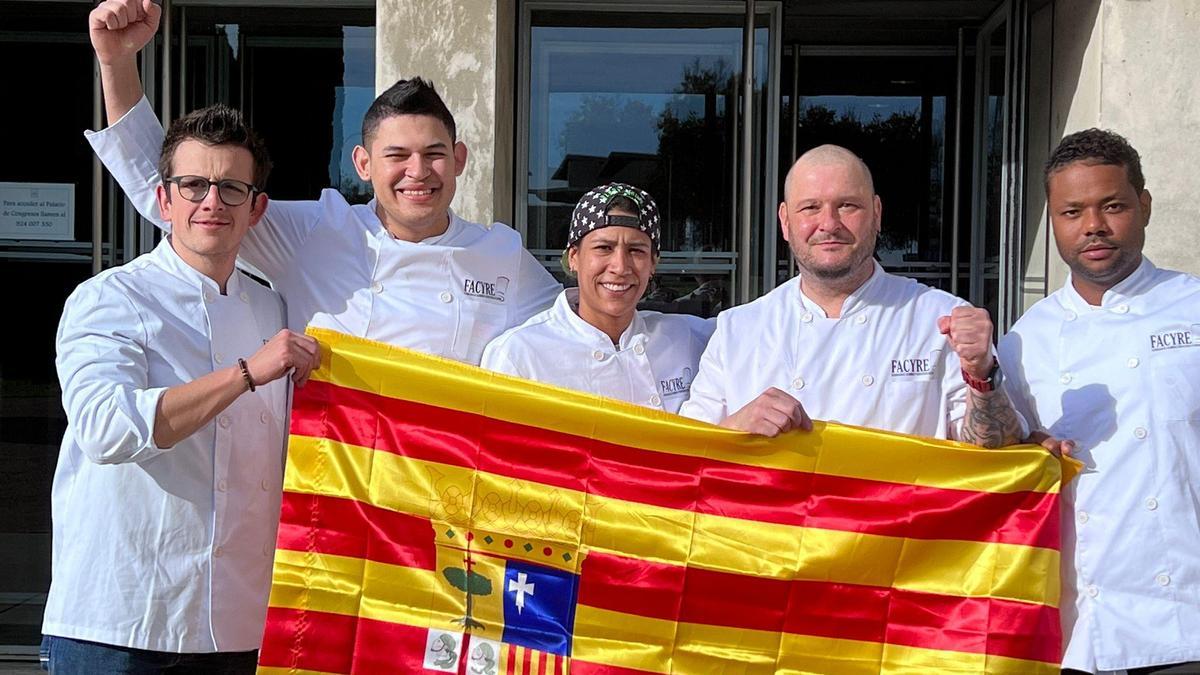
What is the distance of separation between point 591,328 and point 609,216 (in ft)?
1.13

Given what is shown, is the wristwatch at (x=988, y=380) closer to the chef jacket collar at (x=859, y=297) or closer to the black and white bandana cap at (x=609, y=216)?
the chef jacket collar at (x=859, y=297)

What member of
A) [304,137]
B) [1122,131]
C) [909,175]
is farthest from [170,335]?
[909,175]

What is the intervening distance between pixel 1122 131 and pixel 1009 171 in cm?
213

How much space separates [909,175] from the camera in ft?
A: 30.6

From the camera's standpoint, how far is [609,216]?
3512 millimetres

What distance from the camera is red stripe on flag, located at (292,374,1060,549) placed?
127 inches

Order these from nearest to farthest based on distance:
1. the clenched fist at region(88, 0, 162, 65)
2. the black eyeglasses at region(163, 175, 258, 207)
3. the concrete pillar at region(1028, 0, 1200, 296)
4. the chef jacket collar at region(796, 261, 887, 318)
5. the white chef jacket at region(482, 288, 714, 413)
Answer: the black eyeglasses at region(163, 175, 258, 207) → the clenched fist at region(88, 0, 162, 65) → the chef jacket collar at region(796, 261, 887, 318) → the white chef jacket at region(482, 288, 714, 413) → the concrete pillar at region(1028, 0, 1200, 296)

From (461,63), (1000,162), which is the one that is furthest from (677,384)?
(1000,162)

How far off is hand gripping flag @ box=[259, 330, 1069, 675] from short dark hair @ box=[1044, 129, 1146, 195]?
82cm

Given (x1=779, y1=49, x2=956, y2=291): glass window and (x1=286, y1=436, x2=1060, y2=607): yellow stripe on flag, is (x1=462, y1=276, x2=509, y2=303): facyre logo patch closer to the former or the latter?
(x1=286, y1=436, x2=1060, y2=607): yellow stripe on flag

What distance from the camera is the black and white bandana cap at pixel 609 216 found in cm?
352

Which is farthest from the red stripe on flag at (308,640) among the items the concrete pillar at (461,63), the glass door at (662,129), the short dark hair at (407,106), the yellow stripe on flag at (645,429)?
the glass door at (662,129)

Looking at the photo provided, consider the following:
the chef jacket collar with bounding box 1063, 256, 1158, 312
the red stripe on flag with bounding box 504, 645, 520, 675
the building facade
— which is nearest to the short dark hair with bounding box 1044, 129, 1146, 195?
the chef jacket collar with bounding box 1063, 256, 1158, 312

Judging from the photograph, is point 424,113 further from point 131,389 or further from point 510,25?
point 510,25
